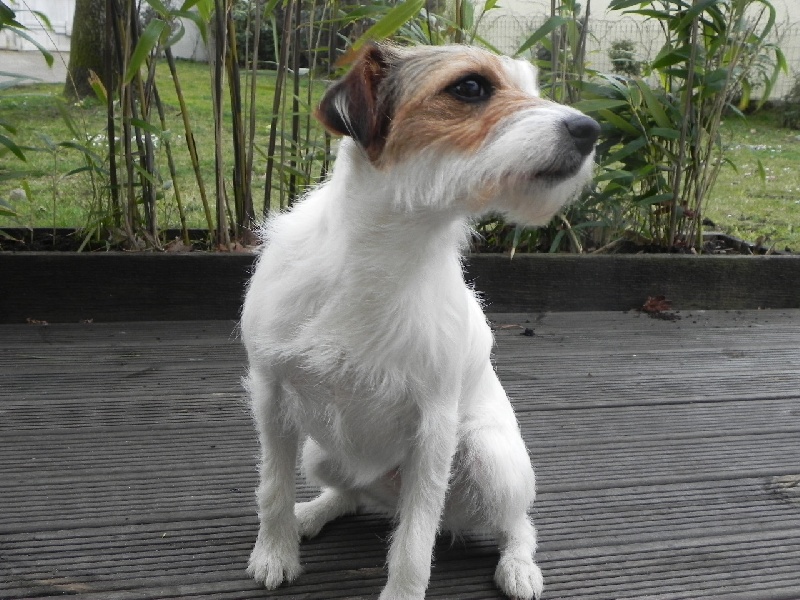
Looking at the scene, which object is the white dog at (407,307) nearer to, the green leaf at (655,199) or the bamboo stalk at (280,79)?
the bamboo stalk at (280,79)

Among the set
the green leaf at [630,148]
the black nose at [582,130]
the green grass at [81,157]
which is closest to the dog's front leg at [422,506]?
the black nose at [582,130]

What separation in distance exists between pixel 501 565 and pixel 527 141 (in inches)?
39.2

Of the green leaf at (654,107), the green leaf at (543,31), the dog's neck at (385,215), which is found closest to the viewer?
the dog's neck at (385,215)

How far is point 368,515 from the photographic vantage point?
2.16 m

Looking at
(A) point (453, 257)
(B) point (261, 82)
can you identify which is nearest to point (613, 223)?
(A) point (453, 257)

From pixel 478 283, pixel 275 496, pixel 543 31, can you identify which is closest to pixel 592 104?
pixel 543 31

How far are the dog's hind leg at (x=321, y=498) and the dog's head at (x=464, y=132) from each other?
0.79 metres

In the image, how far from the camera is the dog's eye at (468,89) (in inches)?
60.3

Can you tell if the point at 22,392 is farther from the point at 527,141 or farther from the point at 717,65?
the point at 717,65

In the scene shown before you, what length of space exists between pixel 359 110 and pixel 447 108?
17 centimetres

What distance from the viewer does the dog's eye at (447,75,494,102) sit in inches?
60.3

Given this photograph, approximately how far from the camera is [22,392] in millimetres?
2699

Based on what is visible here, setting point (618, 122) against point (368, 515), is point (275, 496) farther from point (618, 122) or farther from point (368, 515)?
point (618, 122)

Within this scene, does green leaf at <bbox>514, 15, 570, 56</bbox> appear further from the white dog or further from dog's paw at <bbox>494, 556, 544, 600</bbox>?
dog's paw at <bbox>494, 556, 544, 600</bbox>
